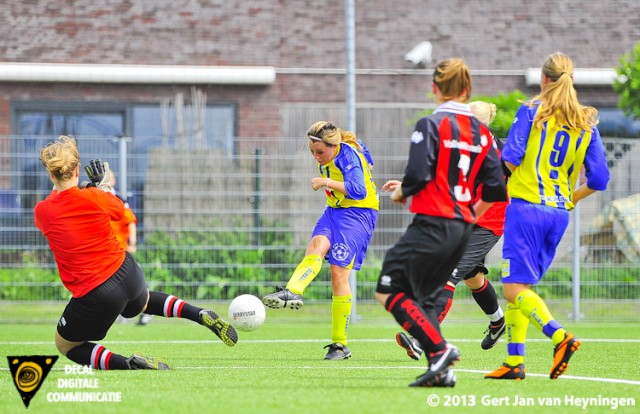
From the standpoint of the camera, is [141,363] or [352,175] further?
[352,175]

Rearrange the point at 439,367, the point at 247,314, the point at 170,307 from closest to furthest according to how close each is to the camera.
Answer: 1. the point at 439,367
2. the point at 170,307
3. the point at 247,314

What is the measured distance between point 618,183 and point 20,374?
10.8m

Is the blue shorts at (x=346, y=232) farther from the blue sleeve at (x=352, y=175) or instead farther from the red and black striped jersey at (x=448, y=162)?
the red and black striped jersey at (x=448, y=162)

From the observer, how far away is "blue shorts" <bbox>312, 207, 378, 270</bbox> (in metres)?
9.16

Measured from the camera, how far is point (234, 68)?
1905 centimetres

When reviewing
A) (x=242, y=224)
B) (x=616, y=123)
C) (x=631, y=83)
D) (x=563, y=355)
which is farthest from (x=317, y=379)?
(x=616, y=123)

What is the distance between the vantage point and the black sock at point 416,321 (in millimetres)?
5875

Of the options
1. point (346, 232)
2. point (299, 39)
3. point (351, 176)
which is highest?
point (299, 39)

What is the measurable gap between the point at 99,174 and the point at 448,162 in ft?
9.41

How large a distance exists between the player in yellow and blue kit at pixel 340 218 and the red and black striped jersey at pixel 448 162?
2.98 meters

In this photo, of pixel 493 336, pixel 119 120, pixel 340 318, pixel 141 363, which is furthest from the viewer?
pixel 119 120

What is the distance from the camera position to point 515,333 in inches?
267

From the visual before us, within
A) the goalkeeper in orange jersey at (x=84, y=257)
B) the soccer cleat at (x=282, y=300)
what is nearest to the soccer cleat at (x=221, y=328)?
the goalkeeper in orange jersey at (x=84, y=257)

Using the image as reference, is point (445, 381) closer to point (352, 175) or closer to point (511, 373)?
point (511, 373)
